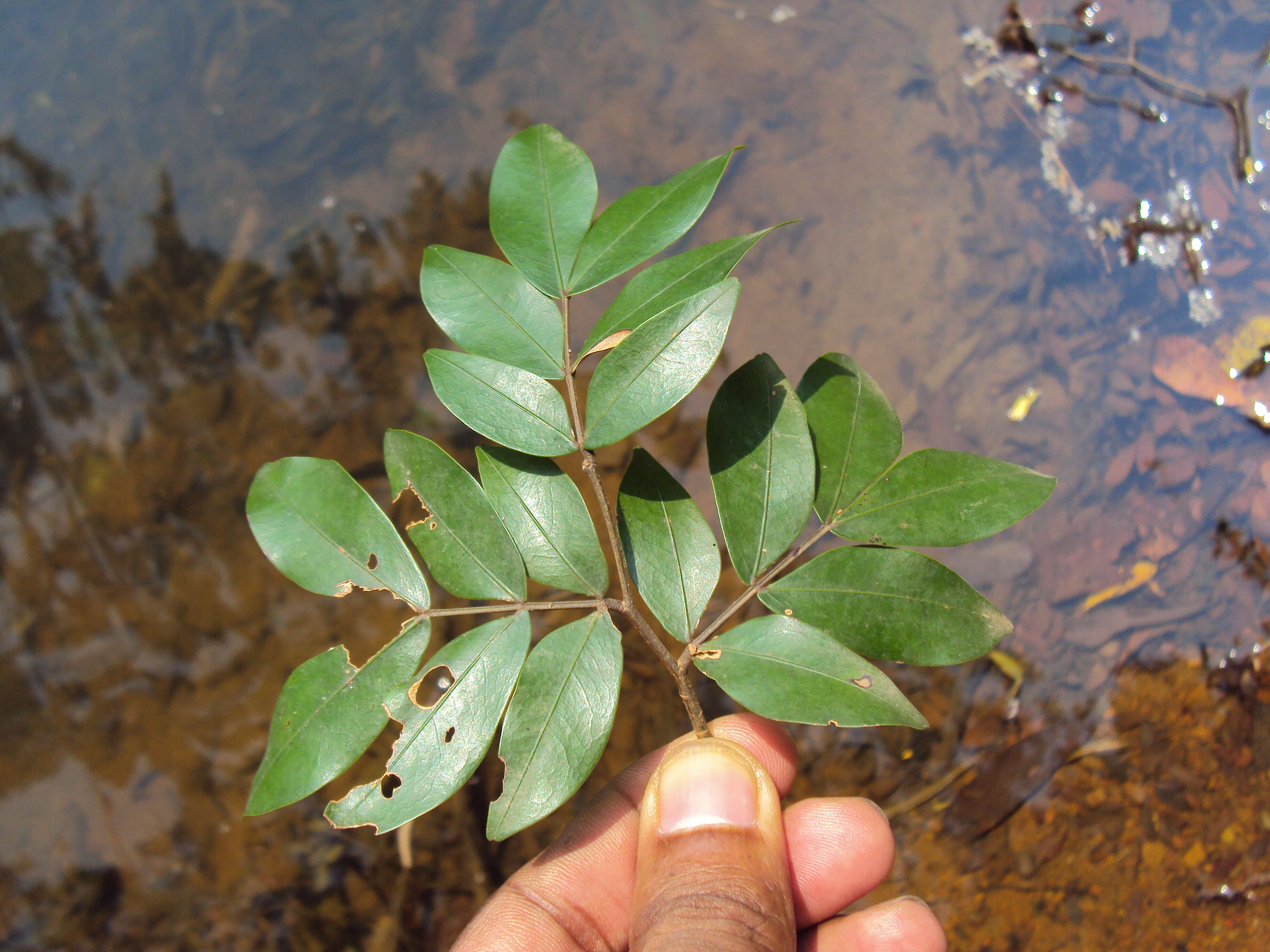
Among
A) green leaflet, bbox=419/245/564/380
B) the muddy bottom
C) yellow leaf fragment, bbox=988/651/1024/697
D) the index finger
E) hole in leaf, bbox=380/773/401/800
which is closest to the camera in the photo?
hole in leaf, bbox=380/773/401/800

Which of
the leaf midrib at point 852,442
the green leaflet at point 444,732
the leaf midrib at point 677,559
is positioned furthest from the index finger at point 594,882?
the leaf midrib at point 852,442

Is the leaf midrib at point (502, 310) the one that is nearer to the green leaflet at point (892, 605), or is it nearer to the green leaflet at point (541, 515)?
the green leaflet at point (541, 515)

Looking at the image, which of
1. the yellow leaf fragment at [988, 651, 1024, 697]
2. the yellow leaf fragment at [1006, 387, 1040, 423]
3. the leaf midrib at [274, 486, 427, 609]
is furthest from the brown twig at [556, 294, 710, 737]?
the yellow leaf fragment at [1006, 387, 1040, 423]

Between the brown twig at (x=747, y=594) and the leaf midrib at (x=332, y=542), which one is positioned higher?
the leaf midrib at (x=332, y=542)

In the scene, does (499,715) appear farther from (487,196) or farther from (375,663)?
(487,196)

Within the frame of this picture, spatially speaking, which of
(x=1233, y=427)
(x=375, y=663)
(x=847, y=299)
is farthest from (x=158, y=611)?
(x=1233, y=427)

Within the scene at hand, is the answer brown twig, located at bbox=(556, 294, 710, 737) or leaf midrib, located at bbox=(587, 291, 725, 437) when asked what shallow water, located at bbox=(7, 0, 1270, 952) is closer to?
brown twig, located at bbox=(556, 294, 710, 737)
